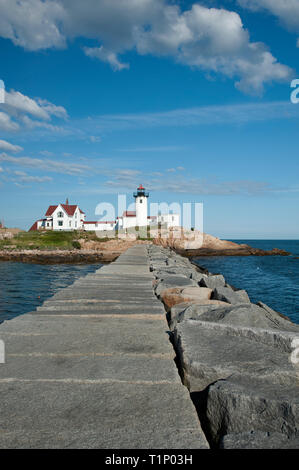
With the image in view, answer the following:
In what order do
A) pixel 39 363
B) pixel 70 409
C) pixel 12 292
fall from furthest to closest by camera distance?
pixel 12 292 < pixel 39 363 < pixel 70 409

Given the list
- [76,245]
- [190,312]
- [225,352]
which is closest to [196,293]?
[190,312]

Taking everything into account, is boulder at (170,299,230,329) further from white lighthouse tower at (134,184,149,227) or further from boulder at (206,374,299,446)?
white lighthouse tower at (134,184,149,227)

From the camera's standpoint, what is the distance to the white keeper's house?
5253 centimetres

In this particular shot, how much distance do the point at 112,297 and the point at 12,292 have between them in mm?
10317

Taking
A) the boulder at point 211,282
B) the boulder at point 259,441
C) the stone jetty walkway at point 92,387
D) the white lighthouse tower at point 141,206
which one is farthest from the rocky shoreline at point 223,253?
the boulder at point 259,441

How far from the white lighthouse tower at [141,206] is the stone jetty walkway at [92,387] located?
5210 cm

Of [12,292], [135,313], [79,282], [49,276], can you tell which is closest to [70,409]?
[135,313]

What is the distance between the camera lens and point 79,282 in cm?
666

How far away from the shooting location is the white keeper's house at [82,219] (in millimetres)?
52531

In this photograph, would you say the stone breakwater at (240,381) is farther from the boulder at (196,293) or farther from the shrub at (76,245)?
the shrub at (76,245)

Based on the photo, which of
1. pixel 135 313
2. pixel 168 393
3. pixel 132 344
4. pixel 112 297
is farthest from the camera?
pixel 112 297

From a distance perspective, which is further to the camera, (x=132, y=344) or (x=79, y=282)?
(x=79, y=282)
